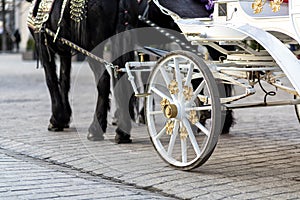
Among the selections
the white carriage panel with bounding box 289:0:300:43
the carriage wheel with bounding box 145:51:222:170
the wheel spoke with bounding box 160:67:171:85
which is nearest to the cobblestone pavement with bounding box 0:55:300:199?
the carriage wheel with bounding box 145:51:222:170

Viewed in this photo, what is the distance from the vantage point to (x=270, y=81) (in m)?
6.08

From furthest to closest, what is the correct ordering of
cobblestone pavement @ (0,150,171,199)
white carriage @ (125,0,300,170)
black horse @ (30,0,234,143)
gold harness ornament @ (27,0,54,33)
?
gold harness ornament @ (27,0,54,33), black horse @ (30,0,234,143), white carriage @ (125,0,300,170), cobblestone pavement @ (0,150,171,199)

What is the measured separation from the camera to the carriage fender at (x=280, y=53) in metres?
5.26

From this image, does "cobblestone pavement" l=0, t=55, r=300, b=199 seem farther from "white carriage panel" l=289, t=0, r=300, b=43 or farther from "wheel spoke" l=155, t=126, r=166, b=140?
"white carriage panel" l=289, t=0, r=300, b=43

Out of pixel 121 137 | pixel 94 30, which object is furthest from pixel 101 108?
pixel 94 30

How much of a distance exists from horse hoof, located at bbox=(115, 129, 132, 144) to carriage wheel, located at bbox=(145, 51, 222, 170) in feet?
3.55

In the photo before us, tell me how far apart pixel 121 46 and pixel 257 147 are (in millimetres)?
1709

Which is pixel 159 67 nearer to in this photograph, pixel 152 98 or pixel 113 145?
pixel 152 98

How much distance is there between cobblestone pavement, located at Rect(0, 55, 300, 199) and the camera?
5.64 metres

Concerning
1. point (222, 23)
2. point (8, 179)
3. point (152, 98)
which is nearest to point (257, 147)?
point (152, 98)

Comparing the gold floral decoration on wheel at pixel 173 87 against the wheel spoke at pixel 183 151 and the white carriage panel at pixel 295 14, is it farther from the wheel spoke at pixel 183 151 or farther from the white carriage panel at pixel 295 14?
the white carriage panel at pixel 295 14

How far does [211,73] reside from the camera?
589 centimetres

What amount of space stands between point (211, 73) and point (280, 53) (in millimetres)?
692

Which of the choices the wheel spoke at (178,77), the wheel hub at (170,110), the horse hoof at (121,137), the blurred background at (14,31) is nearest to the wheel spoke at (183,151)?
the wheel hub at (170,110)
